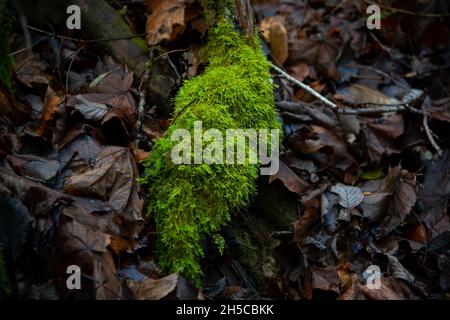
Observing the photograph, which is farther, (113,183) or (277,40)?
(277,40)

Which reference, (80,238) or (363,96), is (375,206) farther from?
(80,238)

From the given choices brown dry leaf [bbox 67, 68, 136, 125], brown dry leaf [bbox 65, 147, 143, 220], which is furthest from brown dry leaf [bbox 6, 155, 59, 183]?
brown dry leaf [bbox 67, 68, 136, 125]

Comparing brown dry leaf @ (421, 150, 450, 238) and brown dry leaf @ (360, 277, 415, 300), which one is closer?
brown dry leaf @ (360, 277, 415, 300)

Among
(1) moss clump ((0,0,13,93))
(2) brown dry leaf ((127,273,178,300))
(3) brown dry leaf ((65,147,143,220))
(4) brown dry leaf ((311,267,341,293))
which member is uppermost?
(1) moss clump ((0,0,13,93))

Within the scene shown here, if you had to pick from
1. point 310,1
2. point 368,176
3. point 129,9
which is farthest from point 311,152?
point 310,1

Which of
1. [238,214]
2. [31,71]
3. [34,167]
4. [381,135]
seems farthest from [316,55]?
[34,167]

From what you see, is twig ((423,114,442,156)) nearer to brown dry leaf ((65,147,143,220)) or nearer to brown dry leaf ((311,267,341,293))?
brown dry leaf ((311,267,341,293))
